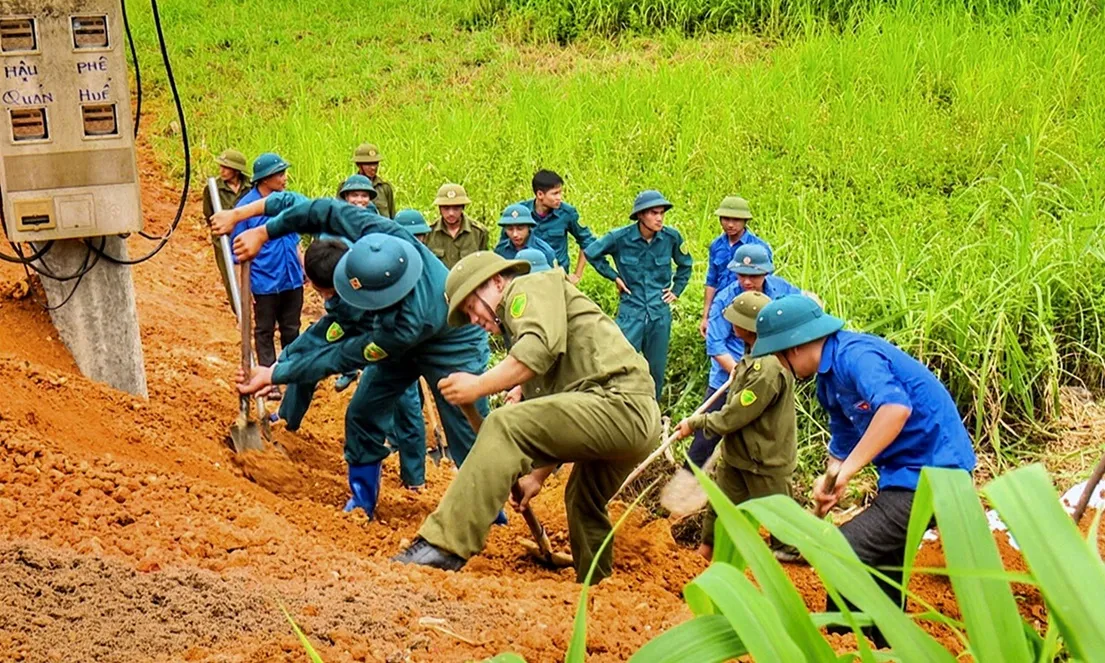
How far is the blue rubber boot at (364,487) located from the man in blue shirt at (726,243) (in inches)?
94.4

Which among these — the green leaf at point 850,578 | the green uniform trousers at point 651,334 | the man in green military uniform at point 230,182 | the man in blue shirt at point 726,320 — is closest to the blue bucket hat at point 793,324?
the man in blue shirt at point 726,320

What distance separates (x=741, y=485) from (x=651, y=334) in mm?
2337

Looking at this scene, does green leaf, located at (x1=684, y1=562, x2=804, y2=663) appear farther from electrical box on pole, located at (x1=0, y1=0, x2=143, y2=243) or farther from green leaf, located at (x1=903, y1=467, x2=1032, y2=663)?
electrical box on pole, located at (x1=0, y1=0, x2=143, y2=243)

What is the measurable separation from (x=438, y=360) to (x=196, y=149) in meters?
10.1

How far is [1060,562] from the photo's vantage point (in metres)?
1.63

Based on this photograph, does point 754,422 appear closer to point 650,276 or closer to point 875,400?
point 875,400

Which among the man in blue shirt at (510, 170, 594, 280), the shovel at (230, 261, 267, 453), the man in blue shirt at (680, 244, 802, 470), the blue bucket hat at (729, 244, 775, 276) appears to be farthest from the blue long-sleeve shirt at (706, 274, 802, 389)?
the shovel at (230, 261, 267, 453)

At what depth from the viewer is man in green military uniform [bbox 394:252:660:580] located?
458cm

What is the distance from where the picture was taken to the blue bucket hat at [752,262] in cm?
665

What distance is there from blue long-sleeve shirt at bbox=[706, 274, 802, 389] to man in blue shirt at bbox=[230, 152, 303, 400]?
2826 millimetres

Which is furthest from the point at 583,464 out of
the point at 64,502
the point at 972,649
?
the point at 972,649

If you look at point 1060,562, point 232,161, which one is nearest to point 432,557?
point 1060,562

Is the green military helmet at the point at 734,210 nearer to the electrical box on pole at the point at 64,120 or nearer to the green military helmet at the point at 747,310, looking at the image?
the green military helmet at the point at 747,310

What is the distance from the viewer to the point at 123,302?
6.29 metres
